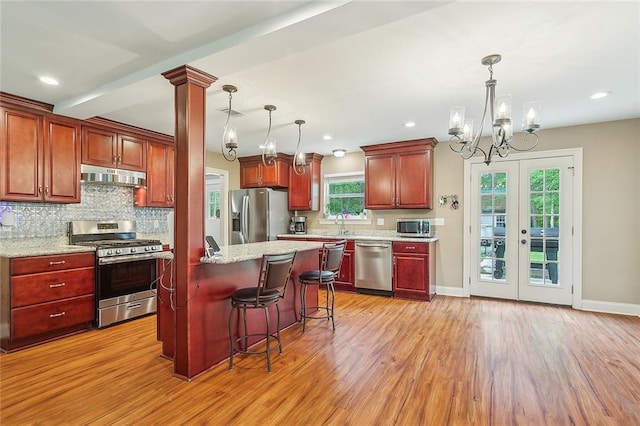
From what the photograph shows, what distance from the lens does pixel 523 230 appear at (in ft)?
15.2

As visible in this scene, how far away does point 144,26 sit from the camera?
6.84 feet

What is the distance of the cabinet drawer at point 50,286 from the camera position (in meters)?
2.98

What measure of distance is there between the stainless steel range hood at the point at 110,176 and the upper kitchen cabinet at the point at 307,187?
2.63 metres

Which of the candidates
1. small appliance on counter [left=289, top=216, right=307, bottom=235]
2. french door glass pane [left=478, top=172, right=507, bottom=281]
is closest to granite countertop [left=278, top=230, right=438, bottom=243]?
small appliance on counter [left=289, top=216, right=307, bottom=235]

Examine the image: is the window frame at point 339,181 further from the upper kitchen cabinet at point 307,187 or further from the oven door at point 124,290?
the oven door at point 124,290

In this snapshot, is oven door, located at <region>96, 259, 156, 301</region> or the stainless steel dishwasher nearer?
oven door, located at <region>96, 259, 156, 301</region>

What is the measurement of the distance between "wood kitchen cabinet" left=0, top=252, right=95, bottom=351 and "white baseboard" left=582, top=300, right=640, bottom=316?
5.99m

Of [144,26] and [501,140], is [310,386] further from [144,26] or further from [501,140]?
[144,26]

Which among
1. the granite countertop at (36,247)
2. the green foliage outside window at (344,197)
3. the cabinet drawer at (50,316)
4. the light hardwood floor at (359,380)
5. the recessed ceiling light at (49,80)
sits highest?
the recessed ceiling light at (49,80)

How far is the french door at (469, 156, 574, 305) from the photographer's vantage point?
442 centimetres

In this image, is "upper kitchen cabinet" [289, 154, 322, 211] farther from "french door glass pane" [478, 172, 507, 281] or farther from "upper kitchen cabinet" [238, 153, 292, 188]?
"french door glass pane" [478, 172, 507, 281]

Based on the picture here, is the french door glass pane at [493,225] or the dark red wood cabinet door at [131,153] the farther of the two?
the french door glass pane at [493,225]

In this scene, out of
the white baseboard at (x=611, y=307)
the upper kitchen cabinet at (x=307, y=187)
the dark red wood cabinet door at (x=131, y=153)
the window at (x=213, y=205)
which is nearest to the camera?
the white baseboard at (x=611, y=307)

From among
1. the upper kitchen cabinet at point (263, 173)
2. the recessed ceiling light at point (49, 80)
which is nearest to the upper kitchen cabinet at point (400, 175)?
the upper kitchen cabinet at point (263, 173)
